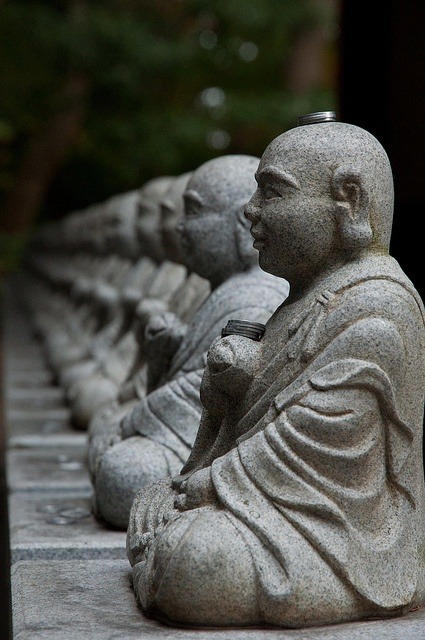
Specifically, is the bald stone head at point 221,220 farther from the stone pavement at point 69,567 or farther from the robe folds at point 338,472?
the robe folds at point 338,472

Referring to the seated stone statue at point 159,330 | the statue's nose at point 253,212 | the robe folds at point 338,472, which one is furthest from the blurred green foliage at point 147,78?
the robe folds at point 338,472

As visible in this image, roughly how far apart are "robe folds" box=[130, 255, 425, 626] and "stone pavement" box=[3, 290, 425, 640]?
0.39 feet

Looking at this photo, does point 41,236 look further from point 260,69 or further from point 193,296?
point 193,296

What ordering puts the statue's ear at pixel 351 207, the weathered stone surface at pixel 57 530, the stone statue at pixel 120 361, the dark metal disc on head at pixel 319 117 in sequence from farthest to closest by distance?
the stone statue at pixel 120 361, the weathered stone surface at pixel 57 530, the dark metal disc on head at pixel 319 117, the statue's ear at pixel 351 207

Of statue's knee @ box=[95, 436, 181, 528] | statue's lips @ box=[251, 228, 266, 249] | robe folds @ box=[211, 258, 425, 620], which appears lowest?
statue's knee @ box=[95, 436, 181, 528]

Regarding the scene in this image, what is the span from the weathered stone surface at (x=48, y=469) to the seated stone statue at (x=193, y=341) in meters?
1.00

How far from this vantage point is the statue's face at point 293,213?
3729mm

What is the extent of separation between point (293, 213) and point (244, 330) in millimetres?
417

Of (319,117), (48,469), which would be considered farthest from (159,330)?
(319,117)

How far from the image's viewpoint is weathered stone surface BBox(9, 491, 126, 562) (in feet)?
15.4

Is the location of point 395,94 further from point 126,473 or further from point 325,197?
point 325,197

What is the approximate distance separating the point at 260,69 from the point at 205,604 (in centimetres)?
2113

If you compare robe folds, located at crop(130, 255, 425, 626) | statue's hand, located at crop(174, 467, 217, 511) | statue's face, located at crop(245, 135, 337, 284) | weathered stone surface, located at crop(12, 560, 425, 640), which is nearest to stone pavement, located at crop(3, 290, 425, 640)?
weathered stone surface, located at crop(12, 560, 425, 640)

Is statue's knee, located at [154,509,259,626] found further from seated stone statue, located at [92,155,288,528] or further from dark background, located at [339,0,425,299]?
dark background, located at [339,0,425,299]
